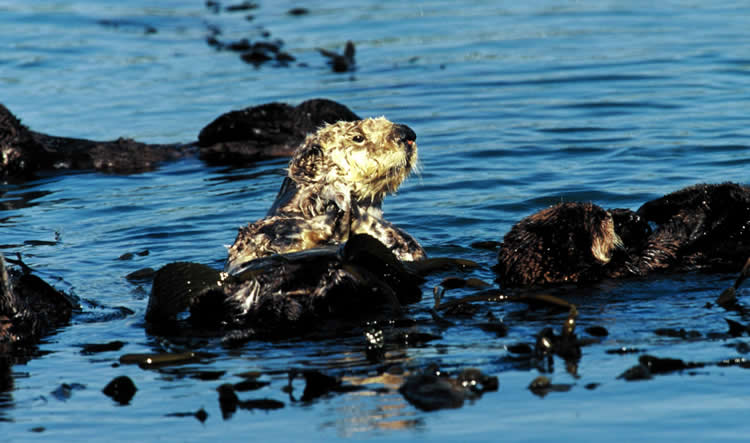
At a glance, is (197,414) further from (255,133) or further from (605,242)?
(255,133)

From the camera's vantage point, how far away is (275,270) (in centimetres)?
496

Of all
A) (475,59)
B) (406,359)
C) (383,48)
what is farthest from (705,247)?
(383,48)

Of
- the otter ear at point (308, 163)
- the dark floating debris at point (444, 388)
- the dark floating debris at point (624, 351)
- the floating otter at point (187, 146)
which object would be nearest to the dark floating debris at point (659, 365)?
the dark floating debris at point (624, 351)

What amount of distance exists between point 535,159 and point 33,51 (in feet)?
29.5

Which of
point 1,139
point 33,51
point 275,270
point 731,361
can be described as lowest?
point 731,361

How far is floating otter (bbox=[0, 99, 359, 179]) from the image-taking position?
9.92m

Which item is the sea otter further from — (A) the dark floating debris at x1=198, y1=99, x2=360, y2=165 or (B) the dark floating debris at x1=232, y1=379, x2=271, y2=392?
(A) the dark floating debris at x1=198, y1=99, x2=360, y2=165

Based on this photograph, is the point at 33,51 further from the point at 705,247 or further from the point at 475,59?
the point at 705,247

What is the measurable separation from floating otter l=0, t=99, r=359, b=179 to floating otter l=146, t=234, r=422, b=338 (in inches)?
184

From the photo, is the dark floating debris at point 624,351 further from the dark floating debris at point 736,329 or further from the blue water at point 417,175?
the dark floating debris at point 736,329

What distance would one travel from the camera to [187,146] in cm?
1042

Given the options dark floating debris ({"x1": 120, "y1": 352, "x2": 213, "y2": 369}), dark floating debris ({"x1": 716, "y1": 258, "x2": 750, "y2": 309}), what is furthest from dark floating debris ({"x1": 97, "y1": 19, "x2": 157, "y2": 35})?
dark floating debris ({"x1": 716, "y1": 258, "x2": 750, "y2": 309})

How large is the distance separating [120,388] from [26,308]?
3.65 ft

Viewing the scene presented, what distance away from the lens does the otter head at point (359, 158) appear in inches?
235
